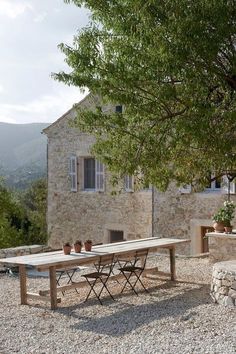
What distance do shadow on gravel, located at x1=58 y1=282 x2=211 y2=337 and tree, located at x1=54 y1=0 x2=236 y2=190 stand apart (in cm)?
211

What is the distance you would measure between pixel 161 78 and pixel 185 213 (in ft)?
23.1

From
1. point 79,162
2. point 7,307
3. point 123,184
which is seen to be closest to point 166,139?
point 7,307

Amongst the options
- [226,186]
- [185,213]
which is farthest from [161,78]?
[185,213]

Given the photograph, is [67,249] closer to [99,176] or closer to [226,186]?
[226,186]

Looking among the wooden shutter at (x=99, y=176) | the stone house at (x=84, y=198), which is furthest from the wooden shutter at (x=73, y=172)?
the wooden shutter at (x=99, y=176)

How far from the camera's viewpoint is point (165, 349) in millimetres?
5637

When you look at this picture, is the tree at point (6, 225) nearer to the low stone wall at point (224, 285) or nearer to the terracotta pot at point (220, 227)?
the terracotta pot at point (220, 227)

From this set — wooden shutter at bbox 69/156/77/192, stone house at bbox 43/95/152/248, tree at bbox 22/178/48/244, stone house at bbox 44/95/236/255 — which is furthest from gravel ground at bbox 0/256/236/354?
tree at bbox 22/178/48/244

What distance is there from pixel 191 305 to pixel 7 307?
281cm

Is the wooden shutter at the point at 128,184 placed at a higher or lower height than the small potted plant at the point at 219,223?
higher

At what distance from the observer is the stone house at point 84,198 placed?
623 inches

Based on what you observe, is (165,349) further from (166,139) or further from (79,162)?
(79,162)

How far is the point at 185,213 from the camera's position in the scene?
14.3 m

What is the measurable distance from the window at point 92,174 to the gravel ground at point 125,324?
24.9 feet
